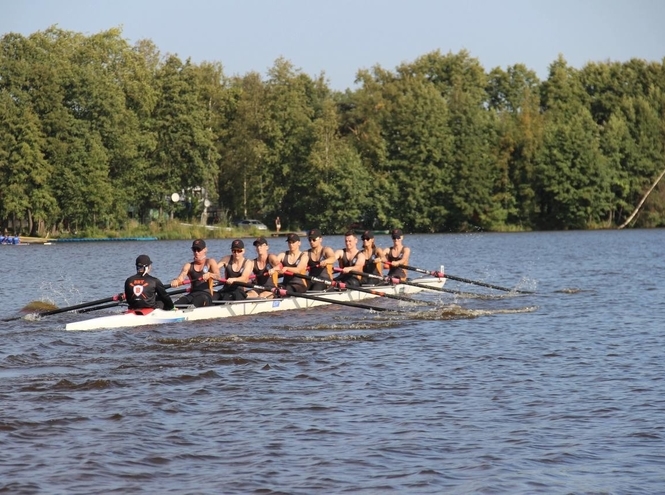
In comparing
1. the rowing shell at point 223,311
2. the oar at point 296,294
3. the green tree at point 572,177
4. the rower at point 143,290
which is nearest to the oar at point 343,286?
the rowing shell at point 223,311

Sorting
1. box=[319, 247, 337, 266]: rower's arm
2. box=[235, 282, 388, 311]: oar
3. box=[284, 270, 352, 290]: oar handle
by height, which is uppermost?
box=[319, 247, 337, 266]: rower's arm

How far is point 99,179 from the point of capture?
6756 centimetres

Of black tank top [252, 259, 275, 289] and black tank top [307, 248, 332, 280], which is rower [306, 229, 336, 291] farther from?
black tank top [252, 259, 275, 289]

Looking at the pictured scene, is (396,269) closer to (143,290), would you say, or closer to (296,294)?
(296,294)

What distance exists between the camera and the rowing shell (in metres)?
17.0

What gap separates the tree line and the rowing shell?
4753 centimetres

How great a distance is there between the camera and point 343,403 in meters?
11.6

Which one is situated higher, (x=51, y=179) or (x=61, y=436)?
(x=51, y=179)

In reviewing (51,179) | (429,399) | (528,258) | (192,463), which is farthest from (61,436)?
(51,179)

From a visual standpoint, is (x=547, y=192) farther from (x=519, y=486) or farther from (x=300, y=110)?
(x=519, y=486)

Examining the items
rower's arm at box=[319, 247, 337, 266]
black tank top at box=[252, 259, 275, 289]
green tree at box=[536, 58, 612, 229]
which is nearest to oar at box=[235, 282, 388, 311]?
black tank top at box=[252, 259, 275, 289]

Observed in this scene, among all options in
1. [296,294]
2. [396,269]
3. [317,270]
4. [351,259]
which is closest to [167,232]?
[396,269]

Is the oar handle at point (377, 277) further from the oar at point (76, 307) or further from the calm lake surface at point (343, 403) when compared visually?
the oar at point (76, 307)

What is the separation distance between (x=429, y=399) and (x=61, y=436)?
13.1 ft
